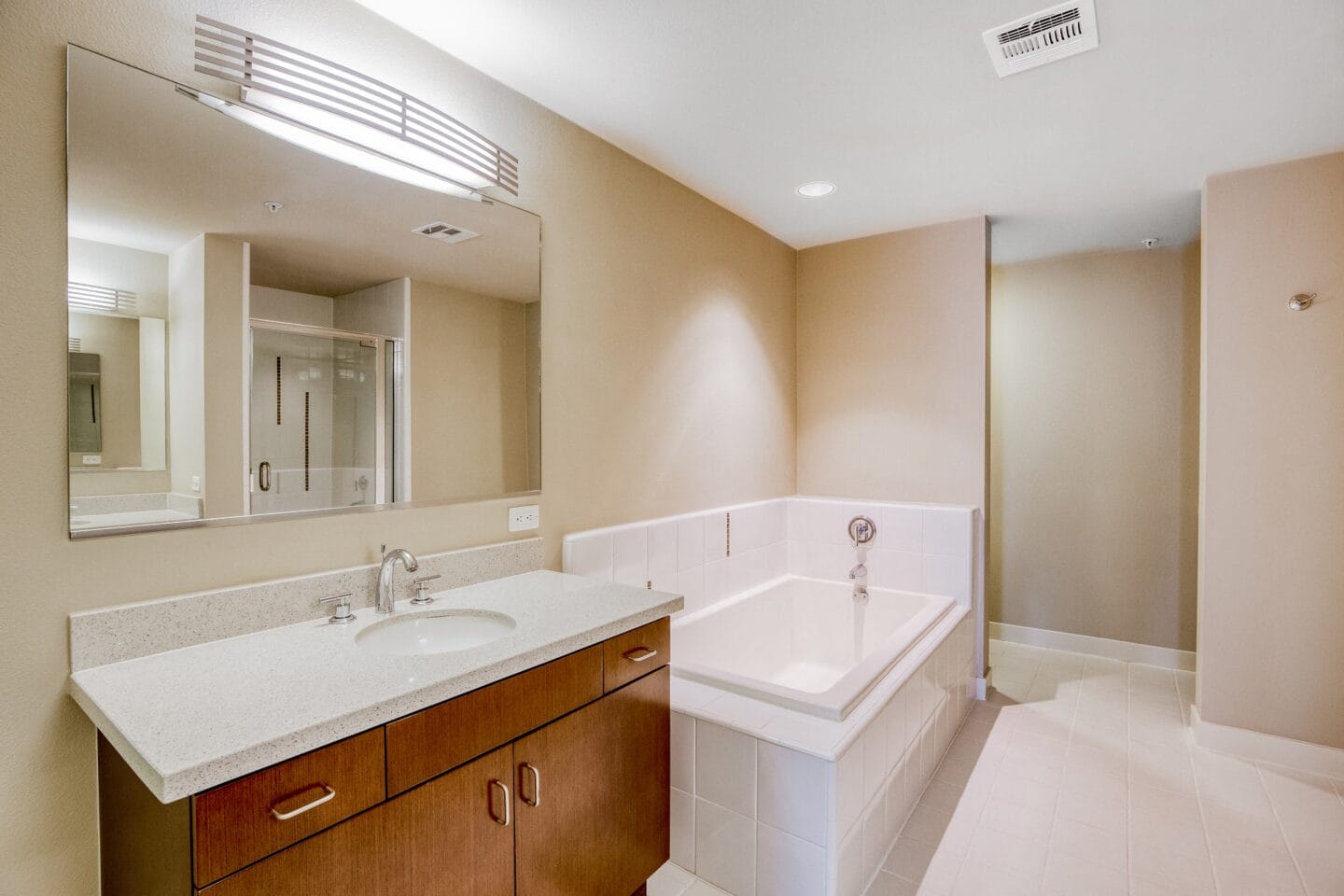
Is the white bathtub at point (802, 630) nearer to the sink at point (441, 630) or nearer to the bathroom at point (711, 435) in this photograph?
the bathroom at point (711, 435)

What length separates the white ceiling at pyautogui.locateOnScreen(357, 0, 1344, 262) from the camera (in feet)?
5.49

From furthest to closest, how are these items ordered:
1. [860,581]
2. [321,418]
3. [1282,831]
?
1. [860,581]
2. [1282,831]
3. [321,418]

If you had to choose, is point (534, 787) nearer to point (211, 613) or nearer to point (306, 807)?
point (306, 807)

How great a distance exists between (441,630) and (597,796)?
0.56m

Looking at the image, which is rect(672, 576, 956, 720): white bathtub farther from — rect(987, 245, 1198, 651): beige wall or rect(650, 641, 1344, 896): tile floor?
rect(987, 245, 1198, 651): beige wall

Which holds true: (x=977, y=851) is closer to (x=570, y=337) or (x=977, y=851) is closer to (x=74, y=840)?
(x=570, y=337)

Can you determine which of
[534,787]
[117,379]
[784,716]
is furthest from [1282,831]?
[117,379]

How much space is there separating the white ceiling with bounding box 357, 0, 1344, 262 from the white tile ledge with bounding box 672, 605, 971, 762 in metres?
1.72

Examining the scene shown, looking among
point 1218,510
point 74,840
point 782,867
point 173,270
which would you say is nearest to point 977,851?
point 782,867

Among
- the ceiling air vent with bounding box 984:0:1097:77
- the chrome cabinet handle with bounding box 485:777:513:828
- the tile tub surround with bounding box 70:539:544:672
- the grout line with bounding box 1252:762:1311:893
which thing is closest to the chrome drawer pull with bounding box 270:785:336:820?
the chrome cabinet handle with bounding box 485:777:513:828

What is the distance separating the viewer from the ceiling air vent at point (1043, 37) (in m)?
1.66

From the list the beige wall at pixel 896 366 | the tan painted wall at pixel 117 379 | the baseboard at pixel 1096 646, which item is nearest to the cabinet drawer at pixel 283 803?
the tan painted wall at pixel 117 379

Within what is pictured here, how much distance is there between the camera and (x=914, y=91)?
202 centimetres

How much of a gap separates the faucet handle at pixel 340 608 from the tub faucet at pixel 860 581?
2377 mm
